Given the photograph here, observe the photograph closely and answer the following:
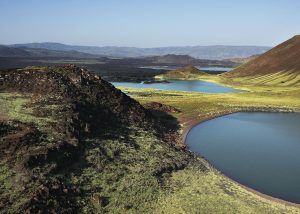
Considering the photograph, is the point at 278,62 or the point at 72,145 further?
the point at 278,62

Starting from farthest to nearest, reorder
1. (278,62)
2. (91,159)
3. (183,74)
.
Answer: (183,74)
(278,62)
(91,159)

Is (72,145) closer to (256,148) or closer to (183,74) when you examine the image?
(256,148)

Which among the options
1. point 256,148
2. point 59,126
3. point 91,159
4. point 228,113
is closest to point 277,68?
point 228,113

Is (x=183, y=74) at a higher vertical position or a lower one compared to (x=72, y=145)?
lower

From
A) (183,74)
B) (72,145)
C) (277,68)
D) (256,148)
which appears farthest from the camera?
(183,74)

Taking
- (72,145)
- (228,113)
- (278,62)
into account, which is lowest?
(228,113)

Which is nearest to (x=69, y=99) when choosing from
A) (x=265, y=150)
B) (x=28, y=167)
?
(x=28, y=167)

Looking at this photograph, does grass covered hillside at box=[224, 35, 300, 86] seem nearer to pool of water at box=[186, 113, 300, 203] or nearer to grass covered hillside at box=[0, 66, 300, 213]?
pool of water at box=[186, 113, 300, 203]
